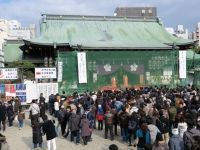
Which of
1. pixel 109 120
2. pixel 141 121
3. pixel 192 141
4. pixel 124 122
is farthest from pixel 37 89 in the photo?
pixel 192 141

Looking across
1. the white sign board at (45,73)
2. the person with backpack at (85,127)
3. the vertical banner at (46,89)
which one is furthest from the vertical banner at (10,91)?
the person with backpack at (85,127)

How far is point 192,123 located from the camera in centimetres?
1033

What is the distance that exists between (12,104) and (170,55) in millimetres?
16630

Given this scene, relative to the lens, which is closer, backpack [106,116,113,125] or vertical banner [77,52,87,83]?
backpack [106,116,113,125]

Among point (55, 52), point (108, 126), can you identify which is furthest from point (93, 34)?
point (108, 126)

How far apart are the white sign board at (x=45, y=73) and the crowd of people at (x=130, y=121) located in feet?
16.6

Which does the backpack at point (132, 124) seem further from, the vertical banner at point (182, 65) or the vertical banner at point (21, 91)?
the vertical banner at point (182, 65)

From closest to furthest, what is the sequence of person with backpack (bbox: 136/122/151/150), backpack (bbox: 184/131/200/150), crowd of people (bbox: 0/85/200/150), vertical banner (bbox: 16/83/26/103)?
backpack (bbox: 184/131/200/150)
crowd of people (bbox: 0/85/200/150)
person with backpack (bbox: 136/122/151/150)
vertical banner (bbox: 16/83/26/103)

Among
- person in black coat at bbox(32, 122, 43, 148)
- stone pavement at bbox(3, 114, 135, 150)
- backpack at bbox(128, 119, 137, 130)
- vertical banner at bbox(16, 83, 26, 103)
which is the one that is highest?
vertical banner at bbox(16, 83, 26, 103)

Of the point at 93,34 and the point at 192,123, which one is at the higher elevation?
the point at 93,34

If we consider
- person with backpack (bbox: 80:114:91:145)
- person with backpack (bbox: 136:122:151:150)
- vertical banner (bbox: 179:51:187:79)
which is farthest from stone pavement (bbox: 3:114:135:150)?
vertical banner (bbox: 179:51:187:79)

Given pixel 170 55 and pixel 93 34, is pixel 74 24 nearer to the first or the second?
pixel 93 34

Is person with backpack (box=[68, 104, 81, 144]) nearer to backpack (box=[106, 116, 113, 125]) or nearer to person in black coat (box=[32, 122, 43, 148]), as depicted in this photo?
backpack (box=[106, 116, 113, 125])

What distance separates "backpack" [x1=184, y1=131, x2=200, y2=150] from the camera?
858cm
